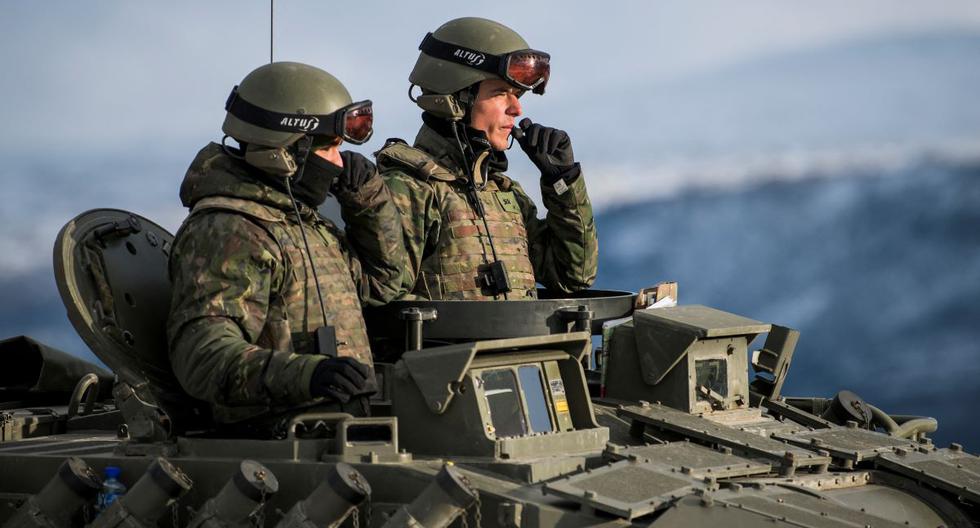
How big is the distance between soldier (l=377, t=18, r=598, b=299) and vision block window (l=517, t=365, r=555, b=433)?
7.62ft

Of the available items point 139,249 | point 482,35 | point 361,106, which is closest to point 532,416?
point 361,106

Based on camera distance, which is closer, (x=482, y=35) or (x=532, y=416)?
(x=532, y=416)

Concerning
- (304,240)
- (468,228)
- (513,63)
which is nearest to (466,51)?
(513,63)

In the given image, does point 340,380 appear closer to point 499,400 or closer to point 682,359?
point 499,400

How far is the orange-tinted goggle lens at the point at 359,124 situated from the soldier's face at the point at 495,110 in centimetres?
200

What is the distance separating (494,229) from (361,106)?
2229 millimetres

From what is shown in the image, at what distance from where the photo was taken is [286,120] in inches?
381

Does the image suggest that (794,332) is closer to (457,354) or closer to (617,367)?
(617,367)

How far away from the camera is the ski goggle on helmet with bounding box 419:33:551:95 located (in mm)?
11688

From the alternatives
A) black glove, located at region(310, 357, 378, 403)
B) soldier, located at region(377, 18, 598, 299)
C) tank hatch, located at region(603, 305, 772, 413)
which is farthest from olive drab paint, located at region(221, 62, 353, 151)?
tank hatch, located at region(603, 305, 772, 413)

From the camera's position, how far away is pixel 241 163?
9859mm

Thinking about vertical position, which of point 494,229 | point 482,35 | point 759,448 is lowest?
point 759,448

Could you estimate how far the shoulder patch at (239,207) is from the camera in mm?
9537

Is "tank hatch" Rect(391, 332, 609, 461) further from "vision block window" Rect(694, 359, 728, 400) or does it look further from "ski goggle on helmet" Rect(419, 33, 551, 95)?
"ski goggle on helmet" Rect(419, 33, 551, 95)
